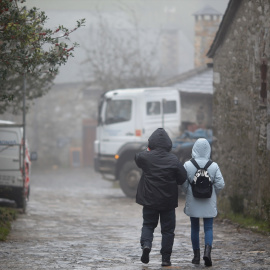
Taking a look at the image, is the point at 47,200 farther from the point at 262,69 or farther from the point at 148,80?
the point at 148,80

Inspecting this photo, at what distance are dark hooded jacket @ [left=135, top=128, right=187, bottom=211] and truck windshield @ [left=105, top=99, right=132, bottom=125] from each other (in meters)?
12.0

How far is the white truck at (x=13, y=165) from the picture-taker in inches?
595

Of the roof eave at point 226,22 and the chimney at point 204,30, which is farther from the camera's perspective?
the chimney at point 204,30

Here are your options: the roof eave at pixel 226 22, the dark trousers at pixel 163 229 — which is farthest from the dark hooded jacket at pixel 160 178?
the roof eave at pixel 226 22

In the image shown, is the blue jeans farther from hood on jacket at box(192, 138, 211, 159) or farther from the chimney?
the chimney

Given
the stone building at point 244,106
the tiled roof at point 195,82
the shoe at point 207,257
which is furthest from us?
the tiled roof at point 195,82

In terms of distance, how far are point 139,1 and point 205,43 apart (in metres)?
19.8

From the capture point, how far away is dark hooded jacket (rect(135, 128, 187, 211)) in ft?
26.2

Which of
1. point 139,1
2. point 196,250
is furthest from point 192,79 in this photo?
point 139,1

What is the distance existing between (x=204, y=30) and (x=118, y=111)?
12.6 m

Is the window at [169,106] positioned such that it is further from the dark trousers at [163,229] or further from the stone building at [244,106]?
the dark trousers at [163,229]

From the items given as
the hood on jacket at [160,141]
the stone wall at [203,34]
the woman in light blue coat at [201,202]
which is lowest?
the woman in light blue coat at [201,202]

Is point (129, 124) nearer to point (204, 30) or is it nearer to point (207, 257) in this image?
point (207, 257)

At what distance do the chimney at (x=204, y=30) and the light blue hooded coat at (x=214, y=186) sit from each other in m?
23.4
